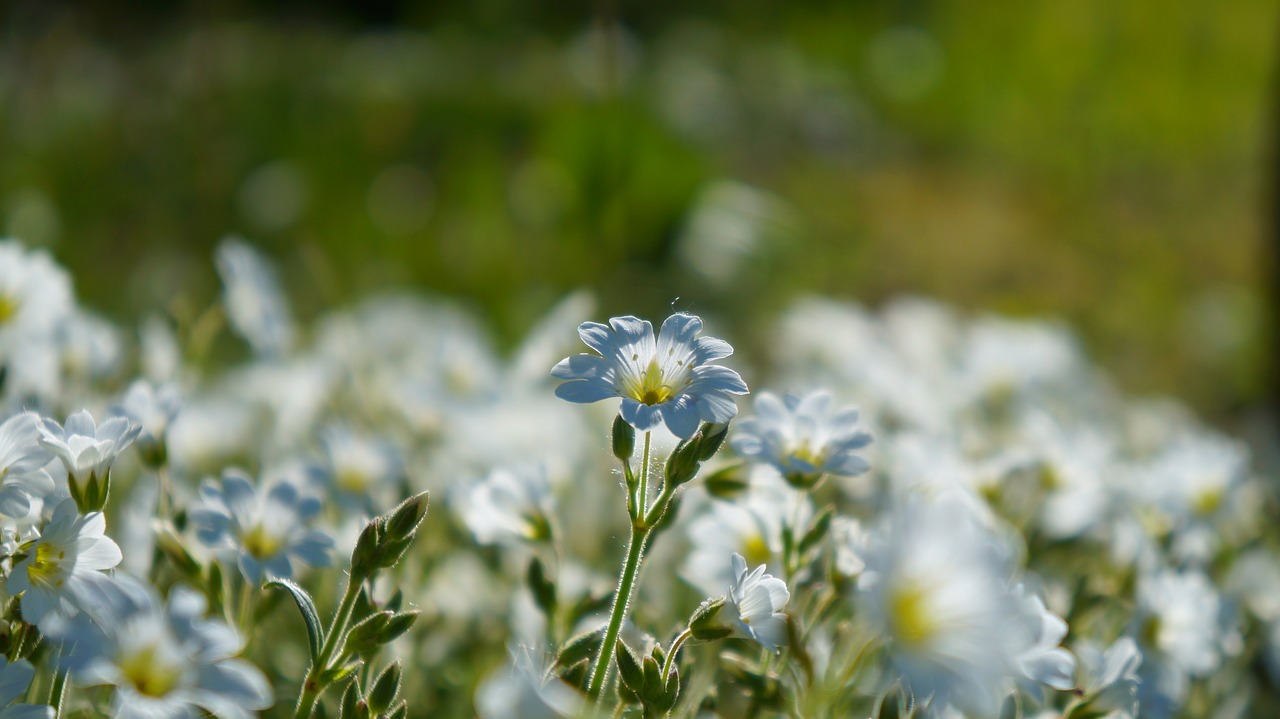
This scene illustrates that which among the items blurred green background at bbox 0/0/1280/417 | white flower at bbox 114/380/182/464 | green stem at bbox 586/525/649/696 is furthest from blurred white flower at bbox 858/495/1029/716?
blurred green background at bbox 0/0/1280/417

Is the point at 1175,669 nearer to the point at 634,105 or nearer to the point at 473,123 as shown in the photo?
the point at 634,105

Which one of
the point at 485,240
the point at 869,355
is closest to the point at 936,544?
the point at 869,355

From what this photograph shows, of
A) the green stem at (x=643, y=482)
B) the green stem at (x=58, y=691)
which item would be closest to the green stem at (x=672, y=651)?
the green stem at (x=643, y=482)

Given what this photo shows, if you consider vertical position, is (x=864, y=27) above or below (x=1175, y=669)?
below

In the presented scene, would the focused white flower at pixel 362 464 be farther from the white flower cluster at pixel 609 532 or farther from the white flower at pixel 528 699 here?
the white flower at pixel 528 699

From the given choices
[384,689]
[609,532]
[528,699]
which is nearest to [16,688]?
[384,689]

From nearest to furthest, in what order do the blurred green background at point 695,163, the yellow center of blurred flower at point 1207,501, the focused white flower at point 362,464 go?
the focused white flower at point 362,464, the yellow center of blurred flower at point 1207,501, the blurred green background at point 695,163
